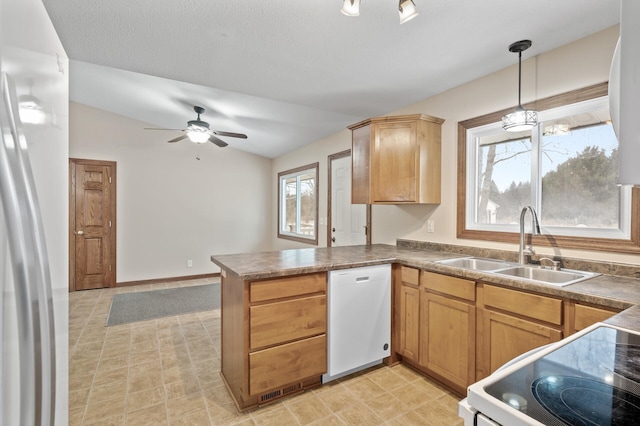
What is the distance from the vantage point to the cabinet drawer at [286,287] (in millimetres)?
1902

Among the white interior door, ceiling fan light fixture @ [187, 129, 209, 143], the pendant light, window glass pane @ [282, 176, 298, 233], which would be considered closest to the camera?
the pendant light

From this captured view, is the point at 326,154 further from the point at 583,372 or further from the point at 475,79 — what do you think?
the point at 583,372

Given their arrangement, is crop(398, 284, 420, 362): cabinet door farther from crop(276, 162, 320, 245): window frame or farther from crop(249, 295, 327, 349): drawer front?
crop(276, 162, 320, 245): window frame

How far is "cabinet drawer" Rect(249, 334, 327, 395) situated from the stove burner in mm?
1566

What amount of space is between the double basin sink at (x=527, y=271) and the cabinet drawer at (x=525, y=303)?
0.10m

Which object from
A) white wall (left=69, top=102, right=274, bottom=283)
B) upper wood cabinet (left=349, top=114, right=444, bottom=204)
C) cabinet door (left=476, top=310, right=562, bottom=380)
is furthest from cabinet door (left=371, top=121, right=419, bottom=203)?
white wall (left=69, top=102, right=274, bottom=283)

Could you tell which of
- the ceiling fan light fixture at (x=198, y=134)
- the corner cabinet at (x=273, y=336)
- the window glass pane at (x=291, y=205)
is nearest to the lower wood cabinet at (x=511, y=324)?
the corner cabinet at (x=273, y=336)

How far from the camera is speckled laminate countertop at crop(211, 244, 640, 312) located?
147cm

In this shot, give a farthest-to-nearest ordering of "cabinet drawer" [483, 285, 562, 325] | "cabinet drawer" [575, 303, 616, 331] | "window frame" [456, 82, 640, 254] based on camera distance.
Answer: "window frame" [456, 82, 640, 254], "cabinet drawer" [483, 285, 562, 325], "cabinet drawer" [575, 303, 616, 331]

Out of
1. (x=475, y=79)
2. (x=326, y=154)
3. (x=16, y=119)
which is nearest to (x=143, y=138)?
(x=326, y=154)

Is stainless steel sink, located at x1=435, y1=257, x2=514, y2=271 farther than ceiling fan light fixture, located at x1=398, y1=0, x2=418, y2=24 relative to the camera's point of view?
Yes

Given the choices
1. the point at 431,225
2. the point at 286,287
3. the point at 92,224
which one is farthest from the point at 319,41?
the point at 92,224

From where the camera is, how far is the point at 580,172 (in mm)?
2064

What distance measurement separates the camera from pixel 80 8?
1866 mm
